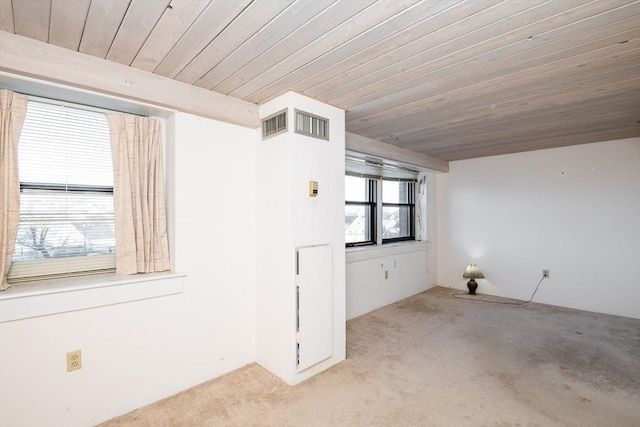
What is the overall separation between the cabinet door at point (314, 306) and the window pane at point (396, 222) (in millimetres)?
2395

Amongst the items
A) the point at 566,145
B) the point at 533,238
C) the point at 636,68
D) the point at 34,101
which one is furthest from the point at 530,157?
the point at 34,101

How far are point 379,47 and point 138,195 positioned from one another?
1876 millimetres

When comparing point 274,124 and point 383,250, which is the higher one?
point 274,124

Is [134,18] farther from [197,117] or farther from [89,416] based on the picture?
[89,416]

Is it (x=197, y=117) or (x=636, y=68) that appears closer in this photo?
(x=636, y=68)

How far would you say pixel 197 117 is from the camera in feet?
7.65

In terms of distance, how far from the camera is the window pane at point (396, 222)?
477 cm

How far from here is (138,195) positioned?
216cm

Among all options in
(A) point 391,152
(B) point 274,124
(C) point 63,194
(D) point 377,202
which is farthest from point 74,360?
(A) point 391,152

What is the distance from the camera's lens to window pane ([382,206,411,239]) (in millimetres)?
4770

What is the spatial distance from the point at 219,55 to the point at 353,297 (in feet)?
10.0

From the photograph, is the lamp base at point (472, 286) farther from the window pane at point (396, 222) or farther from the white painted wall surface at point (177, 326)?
the white painted wall surface at point (177, 326)

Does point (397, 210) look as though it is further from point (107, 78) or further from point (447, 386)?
point (107, 78)

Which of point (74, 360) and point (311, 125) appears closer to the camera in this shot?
point (74, 360)
